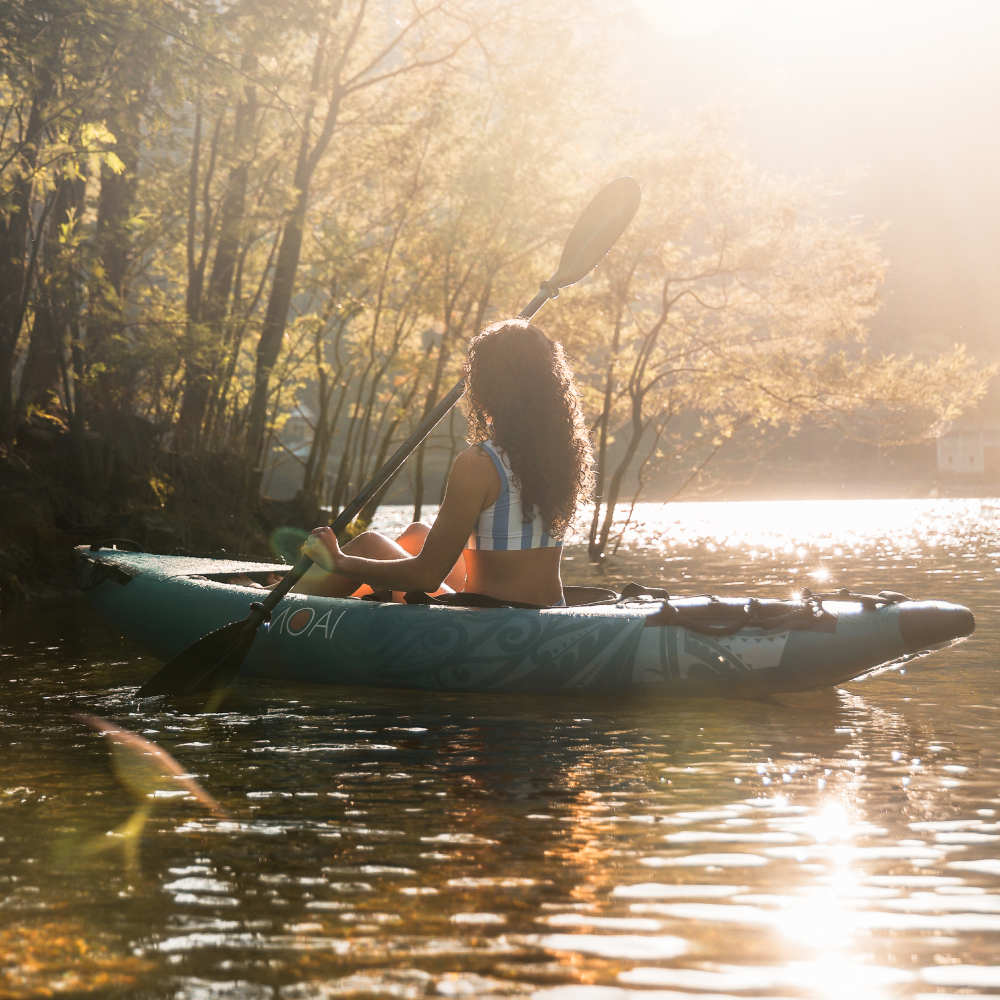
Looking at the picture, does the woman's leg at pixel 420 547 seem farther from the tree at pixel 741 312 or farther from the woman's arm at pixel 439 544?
the tree at pixel 741 312

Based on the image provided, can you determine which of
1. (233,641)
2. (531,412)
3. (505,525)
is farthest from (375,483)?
(531,412)

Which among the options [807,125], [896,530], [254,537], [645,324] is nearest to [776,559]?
[645,324]

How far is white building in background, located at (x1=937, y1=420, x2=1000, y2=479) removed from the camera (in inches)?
3438

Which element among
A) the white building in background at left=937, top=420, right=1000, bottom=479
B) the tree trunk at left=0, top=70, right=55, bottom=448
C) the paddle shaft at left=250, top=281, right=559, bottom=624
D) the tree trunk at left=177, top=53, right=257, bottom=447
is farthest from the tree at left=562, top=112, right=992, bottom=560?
the white building in background at left=937, top=420, right=1000, bottom=479

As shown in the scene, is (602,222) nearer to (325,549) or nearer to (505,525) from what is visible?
(505,525)

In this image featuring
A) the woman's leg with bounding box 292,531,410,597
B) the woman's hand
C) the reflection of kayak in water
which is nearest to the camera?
the reflection of kayak in water

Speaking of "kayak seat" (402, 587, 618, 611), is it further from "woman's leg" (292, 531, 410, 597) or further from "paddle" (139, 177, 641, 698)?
"paddle" (139, 177, 641, 698)

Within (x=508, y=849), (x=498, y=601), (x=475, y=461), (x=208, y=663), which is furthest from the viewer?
(x=208, y=663)

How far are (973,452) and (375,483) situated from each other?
93.2 meters

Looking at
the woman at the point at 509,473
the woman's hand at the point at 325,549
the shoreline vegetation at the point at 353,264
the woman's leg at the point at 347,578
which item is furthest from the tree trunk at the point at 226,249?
the woman at the point at 509,473

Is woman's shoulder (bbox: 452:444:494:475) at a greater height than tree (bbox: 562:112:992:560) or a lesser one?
lesser

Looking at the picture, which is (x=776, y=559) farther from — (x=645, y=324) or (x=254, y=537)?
(x=254, y=537)

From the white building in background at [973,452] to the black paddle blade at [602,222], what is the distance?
291ft

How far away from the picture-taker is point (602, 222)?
228 inches
